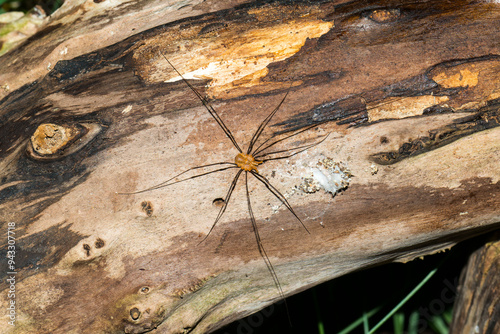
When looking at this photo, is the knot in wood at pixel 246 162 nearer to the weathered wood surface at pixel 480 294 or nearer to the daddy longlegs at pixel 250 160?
the daddy longlegs at pixel 250 160

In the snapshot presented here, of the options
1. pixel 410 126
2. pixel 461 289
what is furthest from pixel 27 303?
pixel 461 289

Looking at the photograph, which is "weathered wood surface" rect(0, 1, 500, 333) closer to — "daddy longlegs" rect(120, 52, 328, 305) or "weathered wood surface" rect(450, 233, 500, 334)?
"daddy longlegs" rect(120, 52, 328, 305)

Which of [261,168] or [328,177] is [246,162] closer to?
[261,168]

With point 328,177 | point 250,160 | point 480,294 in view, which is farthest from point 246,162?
point 480,294

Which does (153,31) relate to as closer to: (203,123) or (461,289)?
(203,123)

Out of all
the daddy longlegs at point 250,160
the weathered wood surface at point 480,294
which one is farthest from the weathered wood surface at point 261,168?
the weathered wood surface at point 480,294

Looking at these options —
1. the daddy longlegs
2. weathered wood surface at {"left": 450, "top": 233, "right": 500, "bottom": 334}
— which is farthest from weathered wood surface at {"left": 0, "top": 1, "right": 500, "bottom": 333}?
→ weathered wood surface at {"left": 450, "top": 233, "right": 500, "bottom": 334}
